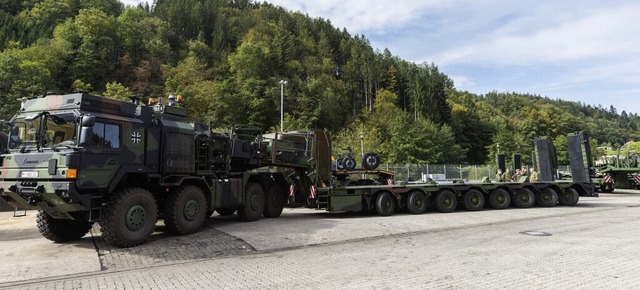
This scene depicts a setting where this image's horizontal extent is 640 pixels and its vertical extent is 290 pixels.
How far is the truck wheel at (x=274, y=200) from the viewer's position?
44.0 ft

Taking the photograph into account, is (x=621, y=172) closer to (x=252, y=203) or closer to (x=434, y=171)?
(x=434, y=171)

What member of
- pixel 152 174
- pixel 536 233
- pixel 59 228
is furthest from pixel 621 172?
pixel 59 228

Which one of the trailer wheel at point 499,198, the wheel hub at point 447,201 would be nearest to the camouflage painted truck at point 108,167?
the wheel hub at point 447,201

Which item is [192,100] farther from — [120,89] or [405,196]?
[405,196]

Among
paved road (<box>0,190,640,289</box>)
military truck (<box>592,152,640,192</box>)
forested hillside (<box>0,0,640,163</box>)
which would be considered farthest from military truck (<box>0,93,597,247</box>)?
forested hillside (<box>0,0,640,163</box>)

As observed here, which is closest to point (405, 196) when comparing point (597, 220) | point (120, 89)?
point (597, 220)

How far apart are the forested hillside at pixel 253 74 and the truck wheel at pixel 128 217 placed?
114ft

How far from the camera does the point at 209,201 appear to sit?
11016 mm

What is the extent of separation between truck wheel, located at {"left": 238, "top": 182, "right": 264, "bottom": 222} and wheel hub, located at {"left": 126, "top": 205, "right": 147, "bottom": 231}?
3.77 meters

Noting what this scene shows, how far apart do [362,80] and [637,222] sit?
76111 millimetres

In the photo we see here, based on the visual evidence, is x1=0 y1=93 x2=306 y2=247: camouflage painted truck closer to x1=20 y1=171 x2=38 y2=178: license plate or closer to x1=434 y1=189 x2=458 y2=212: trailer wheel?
x1=20 y1=171 x2=38 y2=178: license plate

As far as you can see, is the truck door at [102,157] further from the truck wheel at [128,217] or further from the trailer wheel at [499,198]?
the trailer wheel at [499,198]

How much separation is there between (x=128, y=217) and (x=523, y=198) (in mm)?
14797

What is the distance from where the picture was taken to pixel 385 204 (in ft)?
46.1
